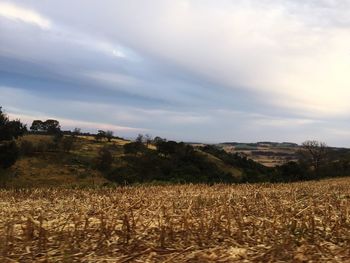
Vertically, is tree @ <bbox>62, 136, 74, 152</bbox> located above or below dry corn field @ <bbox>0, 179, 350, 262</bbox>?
above

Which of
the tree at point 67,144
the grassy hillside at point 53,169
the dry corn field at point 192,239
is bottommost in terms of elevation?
the grassy hillside at point 53,169

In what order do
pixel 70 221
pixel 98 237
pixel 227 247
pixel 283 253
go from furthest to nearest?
pixel 70 221
pixel 98 237
pixel 227 247
pixel 283 253

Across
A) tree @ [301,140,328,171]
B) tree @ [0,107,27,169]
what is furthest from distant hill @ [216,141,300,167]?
tree @ [0,107,27,169]

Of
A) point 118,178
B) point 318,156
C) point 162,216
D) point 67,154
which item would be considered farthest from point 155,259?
point 318,156

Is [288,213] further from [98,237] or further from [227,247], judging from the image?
[98,237]

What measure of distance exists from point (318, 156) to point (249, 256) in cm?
7624

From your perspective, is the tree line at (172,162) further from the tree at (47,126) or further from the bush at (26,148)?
the tree at (47,126)

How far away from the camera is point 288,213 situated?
25.2 ft

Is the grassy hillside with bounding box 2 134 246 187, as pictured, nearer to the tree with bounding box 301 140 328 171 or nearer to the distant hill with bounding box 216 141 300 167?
the tree with bounding box 301 140 328 171

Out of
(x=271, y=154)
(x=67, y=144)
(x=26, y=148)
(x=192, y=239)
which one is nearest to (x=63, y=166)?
(x=26, y=148)

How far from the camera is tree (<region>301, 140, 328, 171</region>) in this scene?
255 feet

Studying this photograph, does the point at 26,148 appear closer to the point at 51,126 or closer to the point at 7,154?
the point at 7,154

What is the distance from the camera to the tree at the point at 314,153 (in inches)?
3059

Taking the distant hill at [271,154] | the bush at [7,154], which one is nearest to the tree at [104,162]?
the bush at [7,154]
